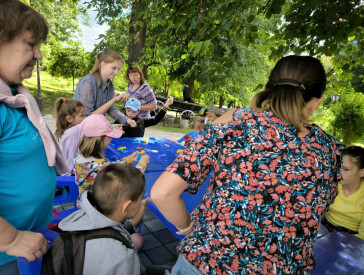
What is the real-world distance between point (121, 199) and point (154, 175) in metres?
1.50

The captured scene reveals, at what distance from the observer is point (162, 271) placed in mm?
1946

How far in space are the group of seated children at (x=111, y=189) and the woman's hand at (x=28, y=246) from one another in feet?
0.53

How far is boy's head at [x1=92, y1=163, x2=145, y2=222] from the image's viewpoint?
149 cm

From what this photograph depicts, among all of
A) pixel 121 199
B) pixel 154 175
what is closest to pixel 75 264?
pixel 121 199

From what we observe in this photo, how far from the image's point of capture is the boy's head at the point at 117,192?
149 centimetres

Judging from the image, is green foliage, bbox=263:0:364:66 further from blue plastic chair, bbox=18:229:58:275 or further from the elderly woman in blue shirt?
blue plastic chair, bbox=18:229:58:275

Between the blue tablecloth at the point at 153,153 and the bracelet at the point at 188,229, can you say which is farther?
the blue tablecloth at the point at 153,153

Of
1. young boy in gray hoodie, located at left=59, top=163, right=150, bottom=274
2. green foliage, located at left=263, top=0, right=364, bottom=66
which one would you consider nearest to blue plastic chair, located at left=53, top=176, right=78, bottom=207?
young boy in gray hoodie, located at left=59, top=163, right=150, bottom=274

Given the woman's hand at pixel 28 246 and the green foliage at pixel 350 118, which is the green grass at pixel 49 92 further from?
the green foliage at pixel 350 118

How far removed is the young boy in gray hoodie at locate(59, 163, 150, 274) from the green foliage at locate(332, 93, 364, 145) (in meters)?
12.3

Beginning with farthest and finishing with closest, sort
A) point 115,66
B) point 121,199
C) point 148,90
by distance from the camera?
point 148,90 → point 115,66 → point 121,199

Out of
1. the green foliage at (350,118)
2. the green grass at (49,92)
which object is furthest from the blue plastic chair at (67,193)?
the green foliage at (350,118)

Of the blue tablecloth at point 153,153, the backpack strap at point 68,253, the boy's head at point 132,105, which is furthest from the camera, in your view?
the boy's head at point 132,105

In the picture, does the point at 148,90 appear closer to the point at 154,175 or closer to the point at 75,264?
the point at 154,175
